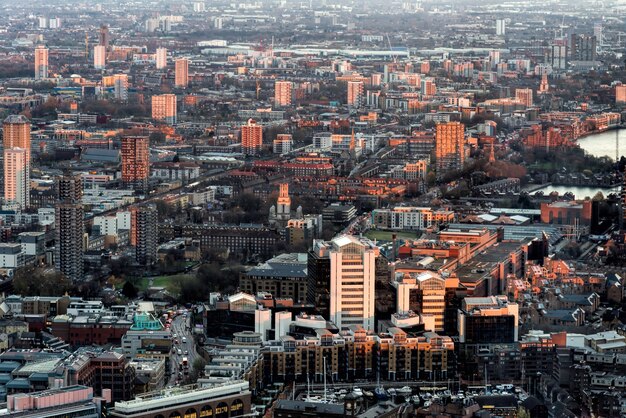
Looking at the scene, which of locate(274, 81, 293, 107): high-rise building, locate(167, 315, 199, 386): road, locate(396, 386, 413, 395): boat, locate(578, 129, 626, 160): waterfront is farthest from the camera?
locate(274, 81, 293, 107): high-rise building

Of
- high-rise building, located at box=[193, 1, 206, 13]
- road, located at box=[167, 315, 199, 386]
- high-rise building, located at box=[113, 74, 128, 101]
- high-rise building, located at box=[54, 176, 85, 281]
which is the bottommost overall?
high-rise building, located at box=[113, 74, 128, 101]

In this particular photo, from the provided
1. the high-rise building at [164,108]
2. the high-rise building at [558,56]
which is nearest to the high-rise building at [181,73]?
the high-rise building at [164,108]

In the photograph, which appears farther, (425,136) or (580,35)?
(580,35)

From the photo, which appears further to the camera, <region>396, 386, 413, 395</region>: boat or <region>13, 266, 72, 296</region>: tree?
<region>13, 266, 72, 296</region>: tree

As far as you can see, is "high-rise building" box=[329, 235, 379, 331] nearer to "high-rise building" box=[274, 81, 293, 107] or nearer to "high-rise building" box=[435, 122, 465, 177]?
"high-rise building" box=[435, 122, 465, 177]

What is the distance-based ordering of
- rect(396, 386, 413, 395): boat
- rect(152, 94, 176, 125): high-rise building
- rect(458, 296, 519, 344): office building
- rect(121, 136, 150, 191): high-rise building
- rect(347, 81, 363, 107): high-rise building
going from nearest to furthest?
rect(396, 386, 413, 395): boat < rect(458, 296, 519, 344): office building < rect(121, 136, 150, 191): high-rise building < rect(152, 94, 176, 125): high-rise building < rect(347, 81, 363, 107): high-rise building

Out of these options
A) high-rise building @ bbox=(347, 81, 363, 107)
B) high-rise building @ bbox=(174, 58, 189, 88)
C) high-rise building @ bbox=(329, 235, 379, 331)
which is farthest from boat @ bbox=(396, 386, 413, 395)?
high-rise building @ bbox=(174, 58, 189, 88)

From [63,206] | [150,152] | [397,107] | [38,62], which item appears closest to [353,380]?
[63,206]

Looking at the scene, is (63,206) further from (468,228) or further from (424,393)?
(424,393)
